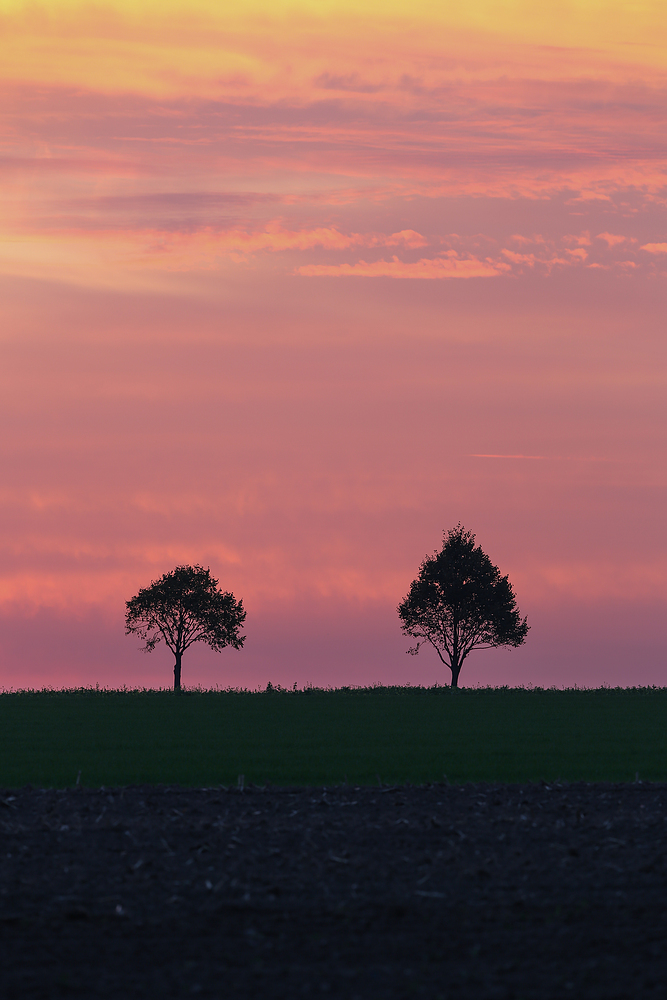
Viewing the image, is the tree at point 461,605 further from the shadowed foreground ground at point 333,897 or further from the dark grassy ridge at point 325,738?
the shadowed foreground ground at point 333,897

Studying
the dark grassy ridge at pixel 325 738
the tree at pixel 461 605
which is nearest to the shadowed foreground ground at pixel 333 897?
the dark grassy ridge at pixel 325 738

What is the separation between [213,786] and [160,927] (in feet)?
33.1

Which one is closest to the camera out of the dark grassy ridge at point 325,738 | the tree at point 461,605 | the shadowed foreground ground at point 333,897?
the shadowed foreground ground at point 333,897

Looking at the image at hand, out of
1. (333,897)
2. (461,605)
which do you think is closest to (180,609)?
(461,605)

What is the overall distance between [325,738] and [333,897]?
2000 cm

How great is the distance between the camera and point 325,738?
33.6 m

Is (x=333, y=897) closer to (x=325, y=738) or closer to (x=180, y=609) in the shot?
(x=325, y=738)

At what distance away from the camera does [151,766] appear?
26828 mm

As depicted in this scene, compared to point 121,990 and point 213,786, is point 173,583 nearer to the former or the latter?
point 213,786

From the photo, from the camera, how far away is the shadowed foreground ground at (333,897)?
36.8ft

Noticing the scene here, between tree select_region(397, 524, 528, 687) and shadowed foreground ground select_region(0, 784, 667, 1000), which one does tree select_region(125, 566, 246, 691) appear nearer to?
tree select_region(397, 524, 528, 687)

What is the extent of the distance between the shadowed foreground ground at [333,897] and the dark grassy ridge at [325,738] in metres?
5.42

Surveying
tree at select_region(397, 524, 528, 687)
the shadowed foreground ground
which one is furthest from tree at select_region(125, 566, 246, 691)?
the shadowed foreground ground

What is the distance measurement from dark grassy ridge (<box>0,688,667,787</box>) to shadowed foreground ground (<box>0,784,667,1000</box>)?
5.42 meters
